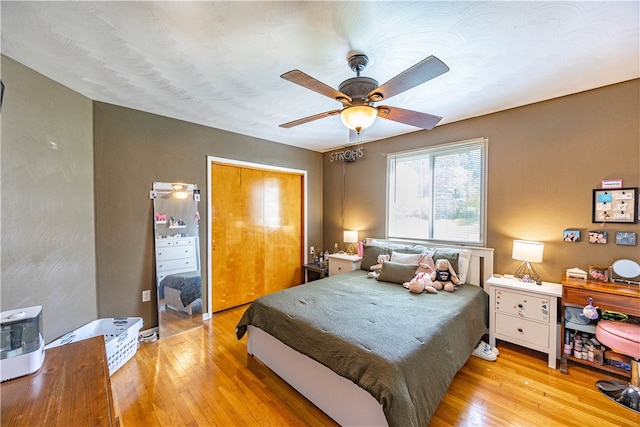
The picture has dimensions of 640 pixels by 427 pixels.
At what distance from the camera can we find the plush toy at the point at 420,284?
8.55ft

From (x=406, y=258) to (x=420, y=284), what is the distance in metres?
0.52

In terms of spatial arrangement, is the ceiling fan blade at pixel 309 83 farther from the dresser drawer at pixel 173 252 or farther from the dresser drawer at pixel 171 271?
the dresser drawer at pixel 171 271

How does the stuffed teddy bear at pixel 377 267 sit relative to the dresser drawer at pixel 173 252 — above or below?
below

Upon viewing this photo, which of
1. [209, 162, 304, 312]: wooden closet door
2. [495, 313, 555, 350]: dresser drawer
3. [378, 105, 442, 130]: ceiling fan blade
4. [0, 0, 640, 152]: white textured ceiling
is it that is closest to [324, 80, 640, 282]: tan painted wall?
[0, 0, 640, 152]: white textured ceiling

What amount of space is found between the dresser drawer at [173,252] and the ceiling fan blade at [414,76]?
2.73 m

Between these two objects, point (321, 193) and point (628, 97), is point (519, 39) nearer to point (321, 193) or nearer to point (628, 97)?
point (628, 97)

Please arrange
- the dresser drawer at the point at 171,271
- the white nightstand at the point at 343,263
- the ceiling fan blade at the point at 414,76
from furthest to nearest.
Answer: the white nightstand at the point at 343,263 < the dresser drawer at the point at 171,271 < the ceiling fan blade at the point at 414,76

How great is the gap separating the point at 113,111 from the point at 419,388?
3.63m

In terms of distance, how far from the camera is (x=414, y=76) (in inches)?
59.8

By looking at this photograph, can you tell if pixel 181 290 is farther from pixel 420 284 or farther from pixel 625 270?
pixel 625 270

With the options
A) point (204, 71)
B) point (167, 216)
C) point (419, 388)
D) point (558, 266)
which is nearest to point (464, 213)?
point (558, 266)

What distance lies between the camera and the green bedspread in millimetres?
1444

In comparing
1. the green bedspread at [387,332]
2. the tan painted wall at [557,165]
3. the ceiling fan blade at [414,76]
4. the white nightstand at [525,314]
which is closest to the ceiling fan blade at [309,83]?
the ceiling fan blade at [414,76]

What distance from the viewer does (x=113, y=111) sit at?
270 cm
